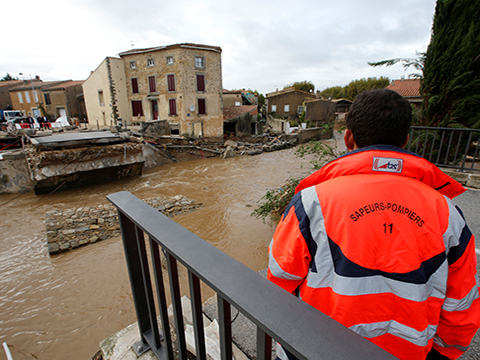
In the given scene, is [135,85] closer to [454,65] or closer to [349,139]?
[454,65]

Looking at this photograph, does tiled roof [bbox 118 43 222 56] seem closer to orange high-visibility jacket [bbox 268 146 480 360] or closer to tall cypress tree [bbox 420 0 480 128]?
tall cypress tree [bbox 420 0 480 128]

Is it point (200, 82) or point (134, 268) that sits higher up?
point (200, 82)

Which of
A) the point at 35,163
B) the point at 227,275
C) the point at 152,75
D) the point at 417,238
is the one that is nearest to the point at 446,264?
the point at 417,238

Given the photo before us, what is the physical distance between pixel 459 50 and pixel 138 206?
6.41m

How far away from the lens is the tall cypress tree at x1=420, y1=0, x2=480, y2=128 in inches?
180

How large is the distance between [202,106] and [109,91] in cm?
838

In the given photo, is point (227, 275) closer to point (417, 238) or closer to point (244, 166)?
point (417, 238)

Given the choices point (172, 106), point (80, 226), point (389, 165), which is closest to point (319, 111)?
point (172, 106)

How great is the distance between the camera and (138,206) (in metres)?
1.25

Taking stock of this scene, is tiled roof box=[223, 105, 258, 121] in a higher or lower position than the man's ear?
higher

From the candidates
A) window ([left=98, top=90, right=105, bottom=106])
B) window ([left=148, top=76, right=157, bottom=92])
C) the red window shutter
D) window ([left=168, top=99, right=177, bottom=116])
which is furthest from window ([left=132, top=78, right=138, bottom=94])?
the red window shutter

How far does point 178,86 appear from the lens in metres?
21.0

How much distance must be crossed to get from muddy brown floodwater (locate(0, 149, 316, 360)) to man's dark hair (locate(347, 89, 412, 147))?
437 cm

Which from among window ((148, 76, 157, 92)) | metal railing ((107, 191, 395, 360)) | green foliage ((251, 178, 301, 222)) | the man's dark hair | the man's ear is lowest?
green foliage ((251, 178, 301, 222))
